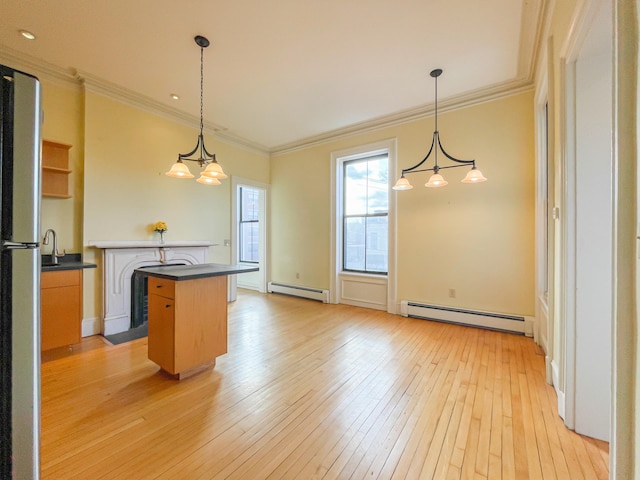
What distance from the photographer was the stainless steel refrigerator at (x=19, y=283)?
724 mm

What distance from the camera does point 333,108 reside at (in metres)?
4.09

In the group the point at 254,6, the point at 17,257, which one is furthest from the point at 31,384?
the point at 254,6

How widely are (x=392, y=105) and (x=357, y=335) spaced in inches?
130

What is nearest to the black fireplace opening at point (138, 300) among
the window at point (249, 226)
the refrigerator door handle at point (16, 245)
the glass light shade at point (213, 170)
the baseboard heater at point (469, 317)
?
the glass light shade at point (213, 170)

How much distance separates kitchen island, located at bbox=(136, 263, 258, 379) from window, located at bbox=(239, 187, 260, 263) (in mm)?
3968

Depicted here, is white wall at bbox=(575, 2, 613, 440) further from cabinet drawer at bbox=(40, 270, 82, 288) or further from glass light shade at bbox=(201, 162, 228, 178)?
cabinet drawer at bbox=(40, 270, 82, 288)

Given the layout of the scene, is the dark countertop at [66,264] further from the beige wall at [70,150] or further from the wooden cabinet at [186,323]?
the wooden cabinet at [186,323]

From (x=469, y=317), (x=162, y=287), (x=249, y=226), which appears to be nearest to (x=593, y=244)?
(x=469, y=317)

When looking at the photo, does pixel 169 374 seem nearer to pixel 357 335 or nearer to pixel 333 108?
pixel 357 335

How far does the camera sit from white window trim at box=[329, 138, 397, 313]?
4.35m

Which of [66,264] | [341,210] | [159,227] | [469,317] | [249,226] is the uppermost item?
[341,210]

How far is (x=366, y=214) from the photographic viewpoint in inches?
189

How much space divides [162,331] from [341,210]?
138 inches

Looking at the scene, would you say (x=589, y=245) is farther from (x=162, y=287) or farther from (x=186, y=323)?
(x=162, y=287)
